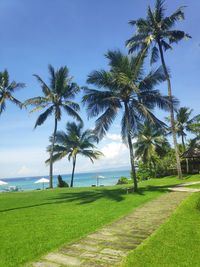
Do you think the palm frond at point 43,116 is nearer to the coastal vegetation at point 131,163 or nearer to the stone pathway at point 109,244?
the coastal vegetation at point 131,163

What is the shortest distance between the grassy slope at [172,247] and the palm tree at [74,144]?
2314cm

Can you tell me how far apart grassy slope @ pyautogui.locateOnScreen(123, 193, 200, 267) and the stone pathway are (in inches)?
10.3

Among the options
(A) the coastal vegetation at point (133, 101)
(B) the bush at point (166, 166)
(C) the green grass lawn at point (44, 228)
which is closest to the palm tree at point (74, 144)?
(A) the coastal vegetation at point (133, 101)

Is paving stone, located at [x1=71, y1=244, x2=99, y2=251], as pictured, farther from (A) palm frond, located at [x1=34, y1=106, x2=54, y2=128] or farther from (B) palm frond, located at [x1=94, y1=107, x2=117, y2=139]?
(A) palm frond, located at [x1=34, y1=106, x2=54, y2=128]

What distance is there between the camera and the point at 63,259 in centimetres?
489

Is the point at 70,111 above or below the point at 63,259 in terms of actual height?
above

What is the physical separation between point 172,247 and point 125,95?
461 inches

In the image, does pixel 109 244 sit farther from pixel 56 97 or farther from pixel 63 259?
pixel 56 97

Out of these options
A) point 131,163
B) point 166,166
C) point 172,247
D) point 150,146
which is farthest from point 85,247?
point 150,146

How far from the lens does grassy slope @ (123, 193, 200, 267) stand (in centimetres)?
464

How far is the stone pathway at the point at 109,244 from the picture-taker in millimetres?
4750

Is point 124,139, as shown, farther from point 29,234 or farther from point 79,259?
point 79,259

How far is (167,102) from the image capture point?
16.4 meters

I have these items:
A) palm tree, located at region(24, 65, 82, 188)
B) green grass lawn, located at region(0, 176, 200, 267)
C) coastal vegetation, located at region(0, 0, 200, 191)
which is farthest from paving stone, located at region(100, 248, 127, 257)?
palm tree, located at region(24, 65, 82, 188)
